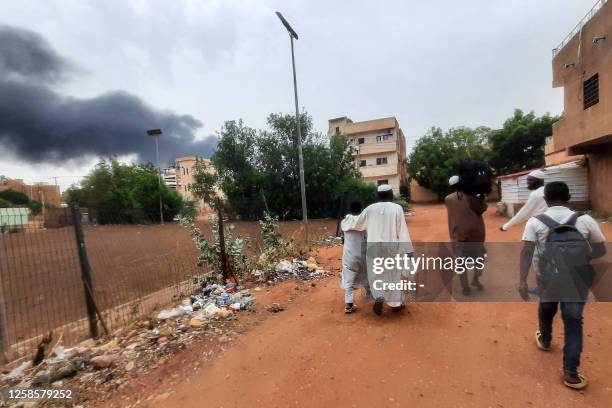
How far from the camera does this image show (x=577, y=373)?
7.54 ft

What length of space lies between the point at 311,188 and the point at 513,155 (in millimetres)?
17993

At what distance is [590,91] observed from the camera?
1093 centimetres

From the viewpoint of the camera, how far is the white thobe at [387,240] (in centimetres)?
371

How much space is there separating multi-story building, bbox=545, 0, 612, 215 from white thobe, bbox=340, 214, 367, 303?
10.3 metres

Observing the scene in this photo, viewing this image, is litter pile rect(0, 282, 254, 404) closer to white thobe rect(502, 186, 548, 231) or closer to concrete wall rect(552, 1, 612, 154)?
white thobe rect(502, 186, 548, 231)

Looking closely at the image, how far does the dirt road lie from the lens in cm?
234

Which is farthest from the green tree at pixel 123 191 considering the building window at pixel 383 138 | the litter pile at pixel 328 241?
the building window at pixel 383 138

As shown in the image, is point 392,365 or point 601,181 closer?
point 392,365

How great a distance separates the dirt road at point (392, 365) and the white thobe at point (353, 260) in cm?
33

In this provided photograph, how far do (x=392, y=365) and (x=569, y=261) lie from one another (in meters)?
1.55

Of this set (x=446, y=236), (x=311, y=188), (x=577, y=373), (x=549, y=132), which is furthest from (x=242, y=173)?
(x=549, y=132)

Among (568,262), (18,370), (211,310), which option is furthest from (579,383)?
(18,370)

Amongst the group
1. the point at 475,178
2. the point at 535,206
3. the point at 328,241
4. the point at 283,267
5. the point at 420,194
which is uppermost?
the point at 475,178

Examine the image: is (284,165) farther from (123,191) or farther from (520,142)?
(520,142)
